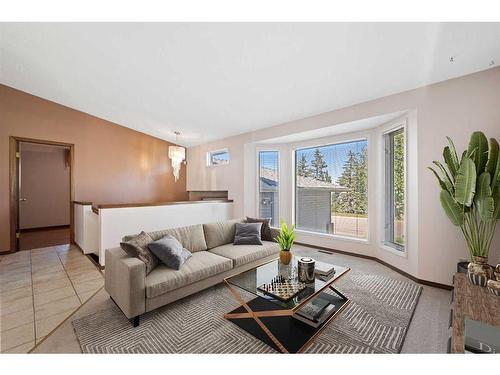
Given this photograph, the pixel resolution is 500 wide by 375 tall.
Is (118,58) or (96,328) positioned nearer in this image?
(96,328)

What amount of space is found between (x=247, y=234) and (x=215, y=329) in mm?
1518

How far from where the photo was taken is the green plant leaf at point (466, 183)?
1970 mm

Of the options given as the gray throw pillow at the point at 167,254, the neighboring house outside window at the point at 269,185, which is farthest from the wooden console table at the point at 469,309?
the neighboring house outside window at the point at 269,185

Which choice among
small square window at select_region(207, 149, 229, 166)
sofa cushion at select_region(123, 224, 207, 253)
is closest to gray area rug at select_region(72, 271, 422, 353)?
sofa cushion at select_region(123, 224, 207, 253)

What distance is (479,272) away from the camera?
77.7 inches

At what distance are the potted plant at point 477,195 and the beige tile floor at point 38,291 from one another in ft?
13.2

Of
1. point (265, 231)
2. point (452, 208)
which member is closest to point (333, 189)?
point (265, 231)

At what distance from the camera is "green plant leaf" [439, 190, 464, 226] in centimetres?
222

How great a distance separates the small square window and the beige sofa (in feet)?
8.54

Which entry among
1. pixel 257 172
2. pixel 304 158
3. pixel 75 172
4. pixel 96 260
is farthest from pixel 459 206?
pixel 75 172

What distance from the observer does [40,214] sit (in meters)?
6.08

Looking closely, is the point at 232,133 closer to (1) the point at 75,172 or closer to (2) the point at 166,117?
(2) the point at 166,117
